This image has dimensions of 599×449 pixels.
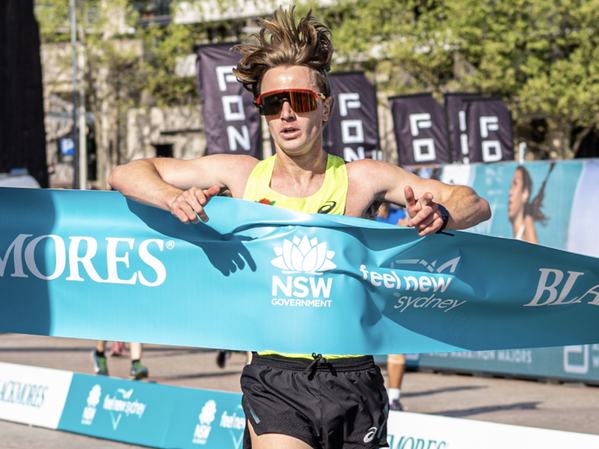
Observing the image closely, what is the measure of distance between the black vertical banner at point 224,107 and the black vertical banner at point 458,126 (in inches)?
275

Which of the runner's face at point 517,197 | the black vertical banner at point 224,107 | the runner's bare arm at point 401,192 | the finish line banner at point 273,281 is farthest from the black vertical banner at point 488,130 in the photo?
the runner's bare arm at point 401,192

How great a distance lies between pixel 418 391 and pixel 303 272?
6709 millimetres

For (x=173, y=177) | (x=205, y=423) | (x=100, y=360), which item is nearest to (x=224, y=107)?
(x=100, y=360)

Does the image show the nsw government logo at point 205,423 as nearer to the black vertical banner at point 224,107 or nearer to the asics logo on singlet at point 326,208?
the asics logo on singlet at point 326,208

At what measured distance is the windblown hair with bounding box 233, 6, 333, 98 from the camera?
3.44 meters

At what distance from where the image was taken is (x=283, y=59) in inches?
136

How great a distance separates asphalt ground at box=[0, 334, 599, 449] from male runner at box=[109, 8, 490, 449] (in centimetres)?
398

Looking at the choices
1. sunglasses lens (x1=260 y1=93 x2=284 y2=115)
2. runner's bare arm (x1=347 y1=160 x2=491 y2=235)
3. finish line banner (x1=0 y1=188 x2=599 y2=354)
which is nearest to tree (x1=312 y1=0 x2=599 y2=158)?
finish line banner (x1=0 y1=188 x2=599 y2=354)

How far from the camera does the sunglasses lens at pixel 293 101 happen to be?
3.42 metres

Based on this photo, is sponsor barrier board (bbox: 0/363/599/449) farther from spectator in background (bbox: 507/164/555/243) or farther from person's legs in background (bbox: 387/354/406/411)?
spectator in background (bbox: 507/164/555/243)

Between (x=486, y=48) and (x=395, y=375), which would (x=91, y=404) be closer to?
(x=395, y=375)

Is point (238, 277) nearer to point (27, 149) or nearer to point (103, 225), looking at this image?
point (103, 225)

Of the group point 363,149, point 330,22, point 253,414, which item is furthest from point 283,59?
point 330,22

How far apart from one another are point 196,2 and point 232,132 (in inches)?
1115
